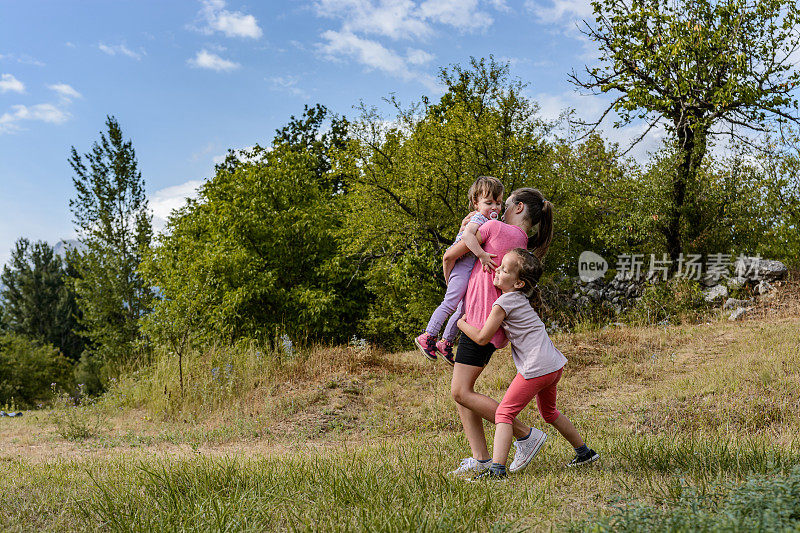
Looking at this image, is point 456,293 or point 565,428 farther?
point 456,293

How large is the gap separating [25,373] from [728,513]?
83.2 feet

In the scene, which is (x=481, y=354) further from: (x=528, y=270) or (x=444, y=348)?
(x=528, y=270)

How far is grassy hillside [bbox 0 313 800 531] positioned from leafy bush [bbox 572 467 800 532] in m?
0.02

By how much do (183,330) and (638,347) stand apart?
27.3 ft

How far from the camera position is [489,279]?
3.83 m

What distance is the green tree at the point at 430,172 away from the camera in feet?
42.4

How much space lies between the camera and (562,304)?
15188 mm

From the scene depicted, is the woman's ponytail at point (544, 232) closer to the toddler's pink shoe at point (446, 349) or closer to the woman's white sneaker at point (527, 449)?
the toddler's pink shoe at point (446, 349)

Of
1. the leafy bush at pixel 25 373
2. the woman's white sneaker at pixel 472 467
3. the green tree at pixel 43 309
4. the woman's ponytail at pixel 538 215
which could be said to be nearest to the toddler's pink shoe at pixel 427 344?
the woman's white sneaker at pixel 472 467

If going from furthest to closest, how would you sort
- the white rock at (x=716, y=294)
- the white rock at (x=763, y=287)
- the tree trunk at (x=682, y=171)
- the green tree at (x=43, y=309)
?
the green tree at (x=43, y=309)
the tree trunk at (x=682, y=171)
the white rock at (x=716, y=294)
the white rock at (x=763, y=287)

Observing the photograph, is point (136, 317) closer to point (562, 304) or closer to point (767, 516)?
point (562, 304)

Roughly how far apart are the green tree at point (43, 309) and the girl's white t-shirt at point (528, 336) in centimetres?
3330

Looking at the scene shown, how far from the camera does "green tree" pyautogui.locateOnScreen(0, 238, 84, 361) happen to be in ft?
107

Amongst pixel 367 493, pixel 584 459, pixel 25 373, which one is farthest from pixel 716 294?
pixel 25 373
